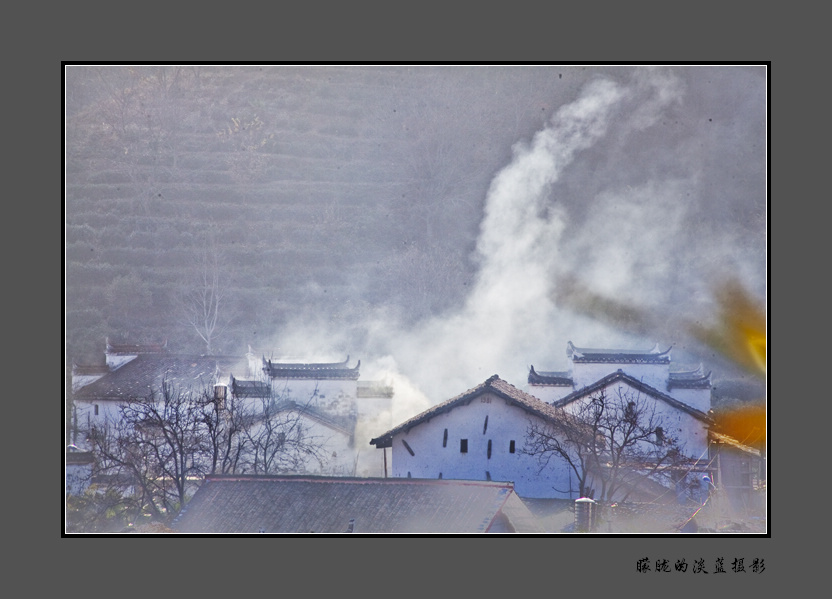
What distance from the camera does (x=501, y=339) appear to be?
14.3 m

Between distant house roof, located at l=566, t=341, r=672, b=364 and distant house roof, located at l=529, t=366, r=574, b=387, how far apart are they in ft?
0.70

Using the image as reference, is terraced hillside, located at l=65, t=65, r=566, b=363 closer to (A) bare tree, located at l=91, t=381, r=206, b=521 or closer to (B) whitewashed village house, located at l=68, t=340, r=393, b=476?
(B) whitewashed village house, located at l=68, t=340, r=393, b=476

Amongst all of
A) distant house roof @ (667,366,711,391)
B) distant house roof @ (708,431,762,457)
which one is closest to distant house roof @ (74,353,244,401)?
distant house roof @ (667,366,711,391)

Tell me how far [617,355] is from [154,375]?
485 cm

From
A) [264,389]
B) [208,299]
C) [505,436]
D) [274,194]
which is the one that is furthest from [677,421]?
[208,299]

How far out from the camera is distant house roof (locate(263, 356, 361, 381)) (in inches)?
558

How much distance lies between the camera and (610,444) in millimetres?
13883

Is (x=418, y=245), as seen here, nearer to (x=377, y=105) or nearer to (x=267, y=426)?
(x=377, y=105)

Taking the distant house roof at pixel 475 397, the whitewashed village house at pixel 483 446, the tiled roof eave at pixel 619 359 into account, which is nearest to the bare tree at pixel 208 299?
the distant house roof at pixel 475 397

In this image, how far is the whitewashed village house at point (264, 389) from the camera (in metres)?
14.1

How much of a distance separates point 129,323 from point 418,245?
3146 millimetres

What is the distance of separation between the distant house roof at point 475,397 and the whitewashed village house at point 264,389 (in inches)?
14.6

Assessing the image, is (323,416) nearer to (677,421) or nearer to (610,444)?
(610,444)
